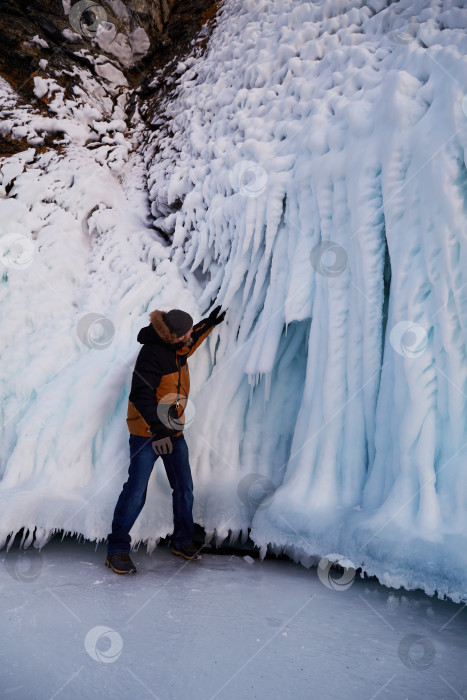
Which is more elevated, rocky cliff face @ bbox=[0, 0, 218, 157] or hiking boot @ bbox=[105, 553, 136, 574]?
rocky cliff face @ bbox=[0, 0, 218, 157]

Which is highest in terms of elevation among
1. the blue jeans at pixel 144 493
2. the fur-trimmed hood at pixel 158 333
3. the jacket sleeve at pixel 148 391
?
the fur-trimmed hood at pixel 158 333

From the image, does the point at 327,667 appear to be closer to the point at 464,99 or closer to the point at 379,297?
the point at 379,297

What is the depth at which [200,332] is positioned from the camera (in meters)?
3.19

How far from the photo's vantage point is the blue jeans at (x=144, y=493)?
8.87ft

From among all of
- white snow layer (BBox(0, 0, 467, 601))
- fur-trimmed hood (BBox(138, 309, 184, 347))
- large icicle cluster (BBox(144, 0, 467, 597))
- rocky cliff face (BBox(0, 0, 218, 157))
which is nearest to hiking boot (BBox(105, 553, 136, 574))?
white snow layer (BBox(0, 0, 467, 601))

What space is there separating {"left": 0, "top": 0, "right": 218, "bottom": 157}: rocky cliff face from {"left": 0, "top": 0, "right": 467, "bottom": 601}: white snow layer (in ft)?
3.79

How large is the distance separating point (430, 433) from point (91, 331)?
8.44ft

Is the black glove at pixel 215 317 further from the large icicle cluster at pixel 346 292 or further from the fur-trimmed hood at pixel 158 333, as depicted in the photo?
the fur-trimmed hood at pixel 158 333

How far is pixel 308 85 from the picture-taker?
11.3 feet

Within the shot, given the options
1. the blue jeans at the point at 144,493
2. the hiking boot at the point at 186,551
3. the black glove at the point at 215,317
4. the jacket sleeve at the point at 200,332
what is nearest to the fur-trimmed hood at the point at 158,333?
the jacket sleeve at the point at 200,332

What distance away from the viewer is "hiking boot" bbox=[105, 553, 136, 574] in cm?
262

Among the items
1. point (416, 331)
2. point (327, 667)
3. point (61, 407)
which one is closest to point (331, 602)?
point (327, 667)

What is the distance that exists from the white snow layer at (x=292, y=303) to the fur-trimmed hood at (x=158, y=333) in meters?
0.51

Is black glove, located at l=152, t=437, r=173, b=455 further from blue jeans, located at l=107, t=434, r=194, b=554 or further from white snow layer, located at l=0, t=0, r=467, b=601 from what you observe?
white snow layer, located at l=0, t=0, r=467, b=601
